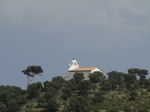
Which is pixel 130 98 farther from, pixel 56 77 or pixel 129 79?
pixel 56 77

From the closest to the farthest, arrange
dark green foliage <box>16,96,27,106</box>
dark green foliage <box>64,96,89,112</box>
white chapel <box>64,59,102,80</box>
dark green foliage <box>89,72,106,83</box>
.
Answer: dark green foliage <box>64,96,89,112</box> → dark green foliage <box>16,96,27,106</box> → dark green foliage <box>89,72,106,83</box> → white chapel <box>64,59,102,80</box>

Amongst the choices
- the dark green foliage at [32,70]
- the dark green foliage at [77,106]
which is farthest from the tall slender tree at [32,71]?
the dark green foliage at [77,106]

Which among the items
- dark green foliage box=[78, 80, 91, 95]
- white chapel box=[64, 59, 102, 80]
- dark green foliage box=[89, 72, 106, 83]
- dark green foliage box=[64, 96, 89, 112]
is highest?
white chapel box=[64, 59, 102, 80]

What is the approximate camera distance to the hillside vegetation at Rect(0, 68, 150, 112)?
4784 cm

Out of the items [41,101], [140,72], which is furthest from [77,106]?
[140,72]

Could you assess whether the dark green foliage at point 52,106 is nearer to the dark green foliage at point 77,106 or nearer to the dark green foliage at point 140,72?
the dark green foliage at point 77,106

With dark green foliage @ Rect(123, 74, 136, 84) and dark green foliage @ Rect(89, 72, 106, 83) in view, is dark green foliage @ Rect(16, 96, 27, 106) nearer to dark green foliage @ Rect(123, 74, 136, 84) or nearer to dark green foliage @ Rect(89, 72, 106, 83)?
dark green foliage @ Rect(89, 72, 106, 83)

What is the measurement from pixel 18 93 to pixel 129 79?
28.2m

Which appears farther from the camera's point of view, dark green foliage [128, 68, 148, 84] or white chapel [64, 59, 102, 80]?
white chapel [64, 59, 102, 80]

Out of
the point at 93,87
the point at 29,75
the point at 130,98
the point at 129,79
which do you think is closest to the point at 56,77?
the point at 29,75

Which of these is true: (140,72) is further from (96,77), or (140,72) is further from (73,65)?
(73,65)

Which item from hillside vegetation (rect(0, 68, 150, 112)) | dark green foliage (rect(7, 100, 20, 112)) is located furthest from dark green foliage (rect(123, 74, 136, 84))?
dark green foliage (rect(7, 100, 20, 112))

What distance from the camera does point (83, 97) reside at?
170 ft

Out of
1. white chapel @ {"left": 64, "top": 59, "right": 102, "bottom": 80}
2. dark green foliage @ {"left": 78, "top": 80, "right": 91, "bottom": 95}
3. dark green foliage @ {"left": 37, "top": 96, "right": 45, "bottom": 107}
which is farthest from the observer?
white chapel @ {"left": 64, "top": 59, "right": 102, "bottom": 80}
